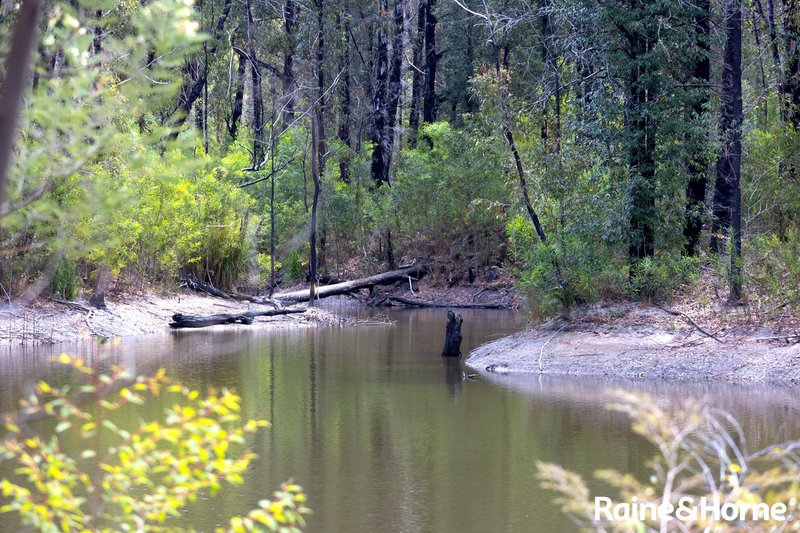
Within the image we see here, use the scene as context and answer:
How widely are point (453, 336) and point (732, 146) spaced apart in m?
6.24

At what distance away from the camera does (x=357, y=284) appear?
2988cm

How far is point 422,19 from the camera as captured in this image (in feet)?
136

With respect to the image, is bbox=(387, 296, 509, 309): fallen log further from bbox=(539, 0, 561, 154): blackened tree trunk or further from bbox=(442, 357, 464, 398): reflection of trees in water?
bbox=(442, 357, 464, 398): reflection of trees in water

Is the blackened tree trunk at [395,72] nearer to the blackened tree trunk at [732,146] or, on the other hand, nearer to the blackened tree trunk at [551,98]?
the blackened tree trunk at [551,98]

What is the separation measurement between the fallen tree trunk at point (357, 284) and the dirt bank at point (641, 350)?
35.3 ft

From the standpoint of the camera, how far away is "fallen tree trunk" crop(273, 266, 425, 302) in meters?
28.0

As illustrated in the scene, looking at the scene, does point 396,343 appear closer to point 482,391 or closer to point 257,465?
point 482,391

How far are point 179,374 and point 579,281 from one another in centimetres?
739

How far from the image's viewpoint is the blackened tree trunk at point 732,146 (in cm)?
1647

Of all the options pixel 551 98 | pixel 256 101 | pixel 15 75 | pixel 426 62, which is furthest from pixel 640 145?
pixel 426 62

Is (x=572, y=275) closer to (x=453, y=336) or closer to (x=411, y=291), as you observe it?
(x=453, y=336)

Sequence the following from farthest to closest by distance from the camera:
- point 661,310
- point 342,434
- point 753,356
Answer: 1. point 661,310
2. point 753,356
3. point 342,434

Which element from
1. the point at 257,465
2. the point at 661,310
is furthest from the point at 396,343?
the point at 257,465

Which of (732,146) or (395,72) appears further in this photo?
(395,72)
